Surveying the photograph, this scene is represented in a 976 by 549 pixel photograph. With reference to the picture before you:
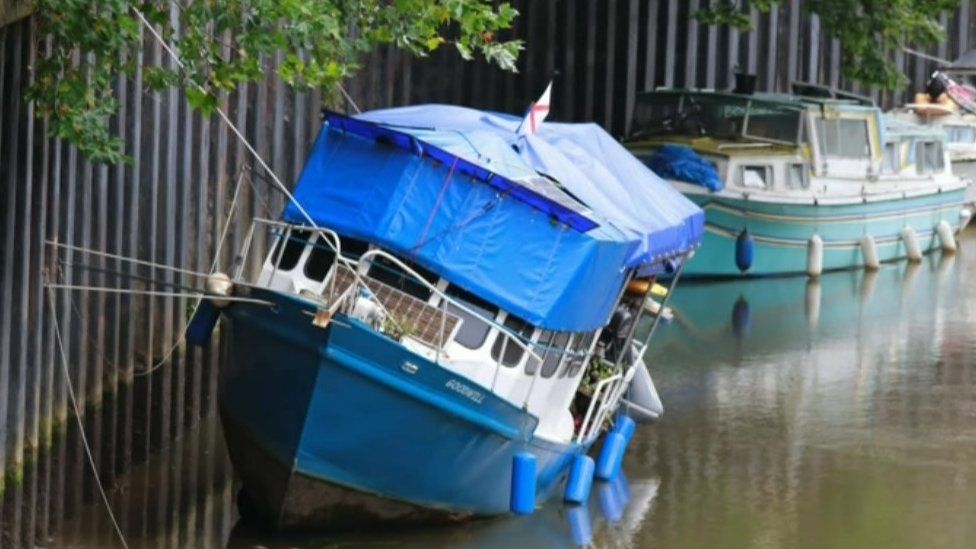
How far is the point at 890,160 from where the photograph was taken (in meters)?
37.4

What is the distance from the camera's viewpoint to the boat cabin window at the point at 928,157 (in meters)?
38.6

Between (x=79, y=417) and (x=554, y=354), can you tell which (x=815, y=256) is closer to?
(x=554, y=354)

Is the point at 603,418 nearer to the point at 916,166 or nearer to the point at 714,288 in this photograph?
the point at 714,288

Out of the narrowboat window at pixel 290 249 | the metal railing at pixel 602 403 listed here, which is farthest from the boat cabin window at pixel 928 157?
the narrowboat window at pixel 290 249

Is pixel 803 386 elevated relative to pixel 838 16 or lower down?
lower down

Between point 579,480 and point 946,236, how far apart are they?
866 inches

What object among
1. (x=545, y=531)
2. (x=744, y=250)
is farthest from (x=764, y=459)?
(x=744, y=250)

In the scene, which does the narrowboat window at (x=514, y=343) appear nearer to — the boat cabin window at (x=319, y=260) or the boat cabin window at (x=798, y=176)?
the boat cabin window at (x=319, y=260)

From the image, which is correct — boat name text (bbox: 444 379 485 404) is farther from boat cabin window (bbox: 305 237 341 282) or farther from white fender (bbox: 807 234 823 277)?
white fender (bbox: 807 234 823 277)

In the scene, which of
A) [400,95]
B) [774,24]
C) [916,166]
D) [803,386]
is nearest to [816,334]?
[803,386]

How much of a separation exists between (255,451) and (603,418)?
14.4 ft

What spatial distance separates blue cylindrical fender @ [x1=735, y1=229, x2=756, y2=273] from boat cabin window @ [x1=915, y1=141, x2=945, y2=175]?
5908 millimetres

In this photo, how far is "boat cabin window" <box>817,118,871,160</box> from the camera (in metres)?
35.0

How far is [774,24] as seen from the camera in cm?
4112
